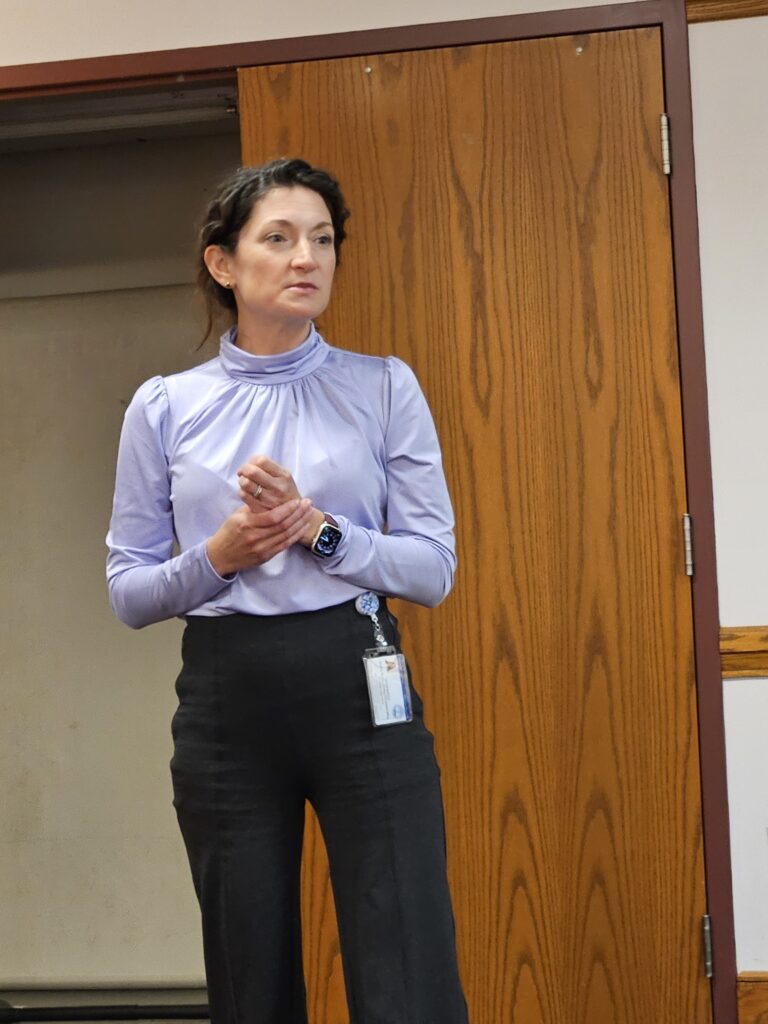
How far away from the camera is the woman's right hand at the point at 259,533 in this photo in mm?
1547

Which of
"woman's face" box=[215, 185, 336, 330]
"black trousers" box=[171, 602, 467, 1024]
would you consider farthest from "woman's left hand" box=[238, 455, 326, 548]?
"woman's face" box=[215, 185, 336, 330]

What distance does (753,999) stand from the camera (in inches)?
100

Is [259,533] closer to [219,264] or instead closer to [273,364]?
[273,364]

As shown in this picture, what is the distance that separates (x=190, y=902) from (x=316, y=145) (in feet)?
6.93

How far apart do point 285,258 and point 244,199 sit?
114 mm

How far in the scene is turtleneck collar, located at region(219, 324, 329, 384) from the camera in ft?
5.70

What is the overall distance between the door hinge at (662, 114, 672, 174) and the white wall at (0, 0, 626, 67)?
0.29m

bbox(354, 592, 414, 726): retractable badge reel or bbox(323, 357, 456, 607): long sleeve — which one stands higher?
bbox(323, 357, 456, 607): long sleeve

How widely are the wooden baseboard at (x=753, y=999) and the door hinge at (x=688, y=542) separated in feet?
2.73

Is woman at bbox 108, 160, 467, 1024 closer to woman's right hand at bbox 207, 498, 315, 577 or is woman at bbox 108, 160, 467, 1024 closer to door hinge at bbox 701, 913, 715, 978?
woman's right hand at bbox 207, 498, 315, 577

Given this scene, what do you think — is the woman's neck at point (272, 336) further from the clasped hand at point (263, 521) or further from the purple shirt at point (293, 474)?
the clasped hand at point (263, 521)

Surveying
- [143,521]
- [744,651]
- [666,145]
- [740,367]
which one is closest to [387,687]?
[143,521]

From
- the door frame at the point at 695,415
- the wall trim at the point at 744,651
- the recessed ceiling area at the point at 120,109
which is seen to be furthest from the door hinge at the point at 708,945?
the recessed ceiling area at the point at 120,109

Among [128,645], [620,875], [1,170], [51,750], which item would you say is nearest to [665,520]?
[620,875]
